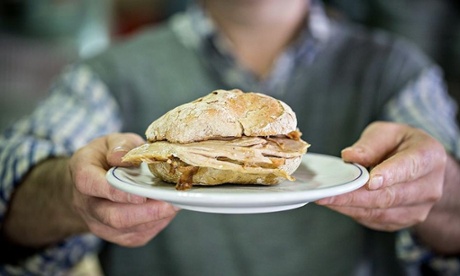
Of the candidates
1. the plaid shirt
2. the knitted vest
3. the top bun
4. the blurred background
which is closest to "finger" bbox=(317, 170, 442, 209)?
the top bun

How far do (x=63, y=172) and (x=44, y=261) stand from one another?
0.31 m

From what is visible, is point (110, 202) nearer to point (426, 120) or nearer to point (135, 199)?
point (135, 199)

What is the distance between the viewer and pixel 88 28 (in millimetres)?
3012

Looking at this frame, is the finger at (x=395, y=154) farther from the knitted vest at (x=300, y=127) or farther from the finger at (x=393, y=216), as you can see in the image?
the knitted vest at (x=300, y=127)

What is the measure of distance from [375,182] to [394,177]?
36 millimetres

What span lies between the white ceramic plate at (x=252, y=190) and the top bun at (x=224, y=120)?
0.06m

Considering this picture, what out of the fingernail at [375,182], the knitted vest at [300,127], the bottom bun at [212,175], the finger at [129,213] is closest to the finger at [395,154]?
the fingernail at [375,182]

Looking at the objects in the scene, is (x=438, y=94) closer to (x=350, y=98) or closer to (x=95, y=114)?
(x=350, y=98)

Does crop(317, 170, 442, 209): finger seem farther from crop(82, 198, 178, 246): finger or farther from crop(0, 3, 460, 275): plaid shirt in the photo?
crop(0, 3, 460, 275): plaid shirt

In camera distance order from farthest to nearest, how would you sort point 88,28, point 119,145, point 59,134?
point 88,28
point 59,134
point 119,145

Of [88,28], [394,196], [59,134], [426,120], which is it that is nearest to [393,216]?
[394,196]

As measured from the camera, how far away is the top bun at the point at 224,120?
0.63 meters

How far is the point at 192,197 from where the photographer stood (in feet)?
1.79

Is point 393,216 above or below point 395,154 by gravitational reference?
below
